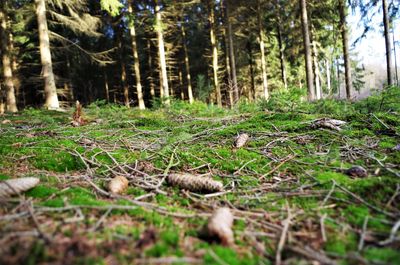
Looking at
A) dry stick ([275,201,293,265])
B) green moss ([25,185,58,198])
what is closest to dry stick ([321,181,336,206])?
dry stick ([275,201,293,265])

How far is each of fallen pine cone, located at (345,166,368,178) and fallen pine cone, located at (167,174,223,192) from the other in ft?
3.95

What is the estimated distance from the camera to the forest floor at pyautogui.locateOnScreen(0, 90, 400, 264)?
4.37 feet

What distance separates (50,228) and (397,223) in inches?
80.6

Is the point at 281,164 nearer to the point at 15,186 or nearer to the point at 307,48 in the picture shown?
the point at 15,186

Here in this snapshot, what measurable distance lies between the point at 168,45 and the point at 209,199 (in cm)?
1852

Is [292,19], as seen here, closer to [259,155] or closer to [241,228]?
[259,155]

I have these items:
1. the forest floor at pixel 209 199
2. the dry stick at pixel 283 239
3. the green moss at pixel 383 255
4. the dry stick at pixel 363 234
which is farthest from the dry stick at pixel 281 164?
the green moss at pixel 383 255

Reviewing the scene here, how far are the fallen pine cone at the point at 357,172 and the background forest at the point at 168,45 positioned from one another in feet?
9.95

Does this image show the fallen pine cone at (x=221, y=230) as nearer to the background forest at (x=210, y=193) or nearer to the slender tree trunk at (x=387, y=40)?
the background forest at (x=210, y=193)

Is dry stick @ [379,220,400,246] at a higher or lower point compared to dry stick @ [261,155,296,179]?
lower

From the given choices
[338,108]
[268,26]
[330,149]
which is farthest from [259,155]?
[268,26]

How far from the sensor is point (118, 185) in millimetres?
2219

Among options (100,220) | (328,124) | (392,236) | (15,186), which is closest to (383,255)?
(392,236)

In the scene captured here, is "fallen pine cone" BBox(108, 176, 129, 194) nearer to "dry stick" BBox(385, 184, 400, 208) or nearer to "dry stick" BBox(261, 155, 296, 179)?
"dry stick" BBox(261, 155, 296, 179)
